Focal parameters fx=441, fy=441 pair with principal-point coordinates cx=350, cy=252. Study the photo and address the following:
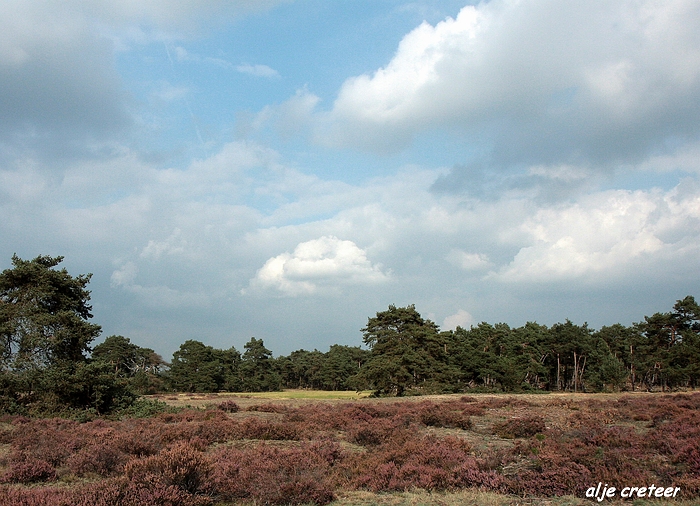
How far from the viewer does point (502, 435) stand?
17094mm

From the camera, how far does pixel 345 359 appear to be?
109 metres

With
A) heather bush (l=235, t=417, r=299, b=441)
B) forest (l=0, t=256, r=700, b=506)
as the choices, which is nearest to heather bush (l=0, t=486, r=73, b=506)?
forest (l=0, t=256, r=700, b=506)

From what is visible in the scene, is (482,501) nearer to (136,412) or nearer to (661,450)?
(661,450)

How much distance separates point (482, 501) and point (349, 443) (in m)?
8.55

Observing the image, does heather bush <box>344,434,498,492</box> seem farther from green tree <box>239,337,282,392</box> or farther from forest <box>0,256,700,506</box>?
green tree <box>239,337,282,392</box>

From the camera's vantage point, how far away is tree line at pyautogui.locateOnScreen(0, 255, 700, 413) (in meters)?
22.6

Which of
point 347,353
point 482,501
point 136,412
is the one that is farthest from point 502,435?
point 347,353

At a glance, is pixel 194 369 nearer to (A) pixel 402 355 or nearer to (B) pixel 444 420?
(A) pixel 402 355

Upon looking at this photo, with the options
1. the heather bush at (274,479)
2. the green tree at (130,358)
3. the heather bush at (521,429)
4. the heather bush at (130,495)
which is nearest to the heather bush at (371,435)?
the heather bush at (521,429)

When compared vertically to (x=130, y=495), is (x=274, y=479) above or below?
below

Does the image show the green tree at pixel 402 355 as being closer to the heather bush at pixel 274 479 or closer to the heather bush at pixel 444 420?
the heather bush at pixel 444 420

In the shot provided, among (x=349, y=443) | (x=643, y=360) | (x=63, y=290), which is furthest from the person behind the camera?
(x=643, y=360)

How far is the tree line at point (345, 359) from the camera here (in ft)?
74.0

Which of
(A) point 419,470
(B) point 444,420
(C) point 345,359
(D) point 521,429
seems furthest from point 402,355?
(C) point 345,359
